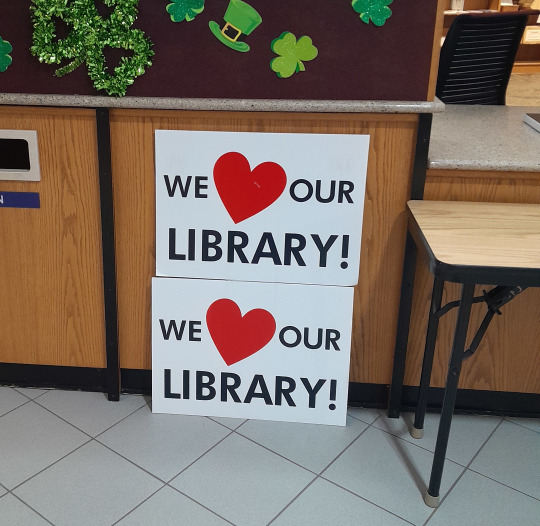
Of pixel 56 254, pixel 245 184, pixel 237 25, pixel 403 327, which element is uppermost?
pixel 237 25

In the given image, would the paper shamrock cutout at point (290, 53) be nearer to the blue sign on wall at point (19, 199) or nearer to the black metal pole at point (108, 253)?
the black metal pole at point (108, 253)

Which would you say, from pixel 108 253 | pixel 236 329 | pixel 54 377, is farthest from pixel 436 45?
pixel 54 377

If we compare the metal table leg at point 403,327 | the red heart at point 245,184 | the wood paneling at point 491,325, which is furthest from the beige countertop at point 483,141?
the red heart at point 245,184

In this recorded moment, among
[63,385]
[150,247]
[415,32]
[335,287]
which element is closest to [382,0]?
[415,32]

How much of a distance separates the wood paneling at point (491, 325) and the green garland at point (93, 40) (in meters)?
0.97

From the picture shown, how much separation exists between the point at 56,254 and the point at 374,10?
4.23 feet

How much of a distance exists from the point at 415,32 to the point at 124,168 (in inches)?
38.8

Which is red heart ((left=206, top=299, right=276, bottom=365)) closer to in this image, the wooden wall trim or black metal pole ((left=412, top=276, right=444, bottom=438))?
black metal pole ((left=412, top=276, right=444, bottom=438))

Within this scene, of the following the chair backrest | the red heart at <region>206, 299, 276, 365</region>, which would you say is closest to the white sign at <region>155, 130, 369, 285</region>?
the red heart at <region>206, 299, 276, 365</region>

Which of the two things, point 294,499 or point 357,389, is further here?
point 357,389

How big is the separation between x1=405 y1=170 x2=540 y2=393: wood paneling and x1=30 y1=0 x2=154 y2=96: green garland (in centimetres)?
97

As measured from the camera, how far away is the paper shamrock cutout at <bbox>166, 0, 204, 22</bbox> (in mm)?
1817

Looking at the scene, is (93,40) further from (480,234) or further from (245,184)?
(480,234)

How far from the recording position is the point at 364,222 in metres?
2.04
